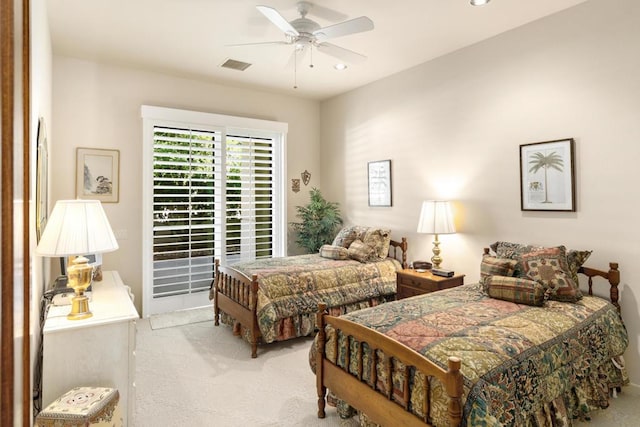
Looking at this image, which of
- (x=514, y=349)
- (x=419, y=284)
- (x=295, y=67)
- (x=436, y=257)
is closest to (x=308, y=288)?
(x=419, y=284)

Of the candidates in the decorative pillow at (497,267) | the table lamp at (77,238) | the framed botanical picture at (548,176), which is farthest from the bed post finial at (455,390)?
the framed botanical picture at (548,176)

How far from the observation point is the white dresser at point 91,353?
7.07 ft

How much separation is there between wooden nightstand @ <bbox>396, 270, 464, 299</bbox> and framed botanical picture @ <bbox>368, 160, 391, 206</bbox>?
4.25 ft

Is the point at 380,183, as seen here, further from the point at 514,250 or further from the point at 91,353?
the point at 91,353

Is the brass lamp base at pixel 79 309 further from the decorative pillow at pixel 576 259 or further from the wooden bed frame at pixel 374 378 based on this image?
the decorative pillow at pixel 576 259

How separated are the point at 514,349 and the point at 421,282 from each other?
1934mm

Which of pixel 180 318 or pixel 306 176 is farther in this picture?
pixel 306 176

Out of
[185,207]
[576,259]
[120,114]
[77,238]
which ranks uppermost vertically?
[120,114]

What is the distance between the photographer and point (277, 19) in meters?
2.90

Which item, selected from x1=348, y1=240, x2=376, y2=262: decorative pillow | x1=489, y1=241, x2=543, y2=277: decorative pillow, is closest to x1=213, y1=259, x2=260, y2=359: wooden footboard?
x1=348, y1=240, x2=376, y2=262: decorative pillow

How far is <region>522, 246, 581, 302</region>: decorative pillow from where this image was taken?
284cm

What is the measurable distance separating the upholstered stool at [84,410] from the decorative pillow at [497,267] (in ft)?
9.17

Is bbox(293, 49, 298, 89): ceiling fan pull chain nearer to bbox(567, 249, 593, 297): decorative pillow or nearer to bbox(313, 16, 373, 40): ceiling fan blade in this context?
bbox(313, 16, 373, 40): ceiling fan blade

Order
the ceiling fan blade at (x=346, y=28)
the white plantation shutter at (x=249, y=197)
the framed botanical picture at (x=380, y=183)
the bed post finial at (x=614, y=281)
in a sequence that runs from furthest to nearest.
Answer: the white plantation shutter at (x=249, y=197) → the framed botanical picture at (x=380, y=183) → the bed post finial at (x=614, y=281) → the ceiling fan blade at (x=346, y=28)
